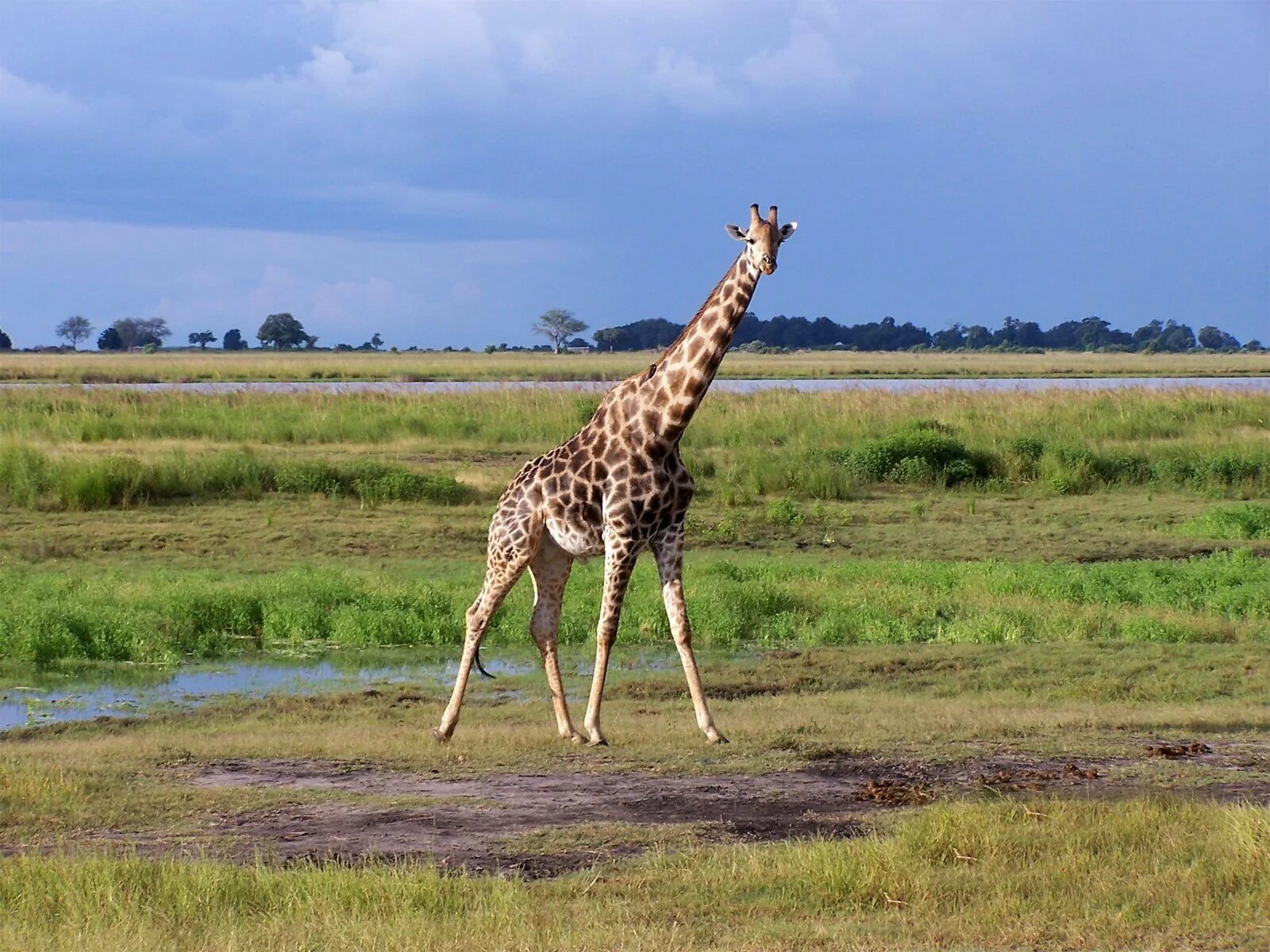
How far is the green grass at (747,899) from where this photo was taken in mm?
5355

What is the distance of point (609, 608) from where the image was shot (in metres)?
9.09

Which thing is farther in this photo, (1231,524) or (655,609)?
(1231,524)

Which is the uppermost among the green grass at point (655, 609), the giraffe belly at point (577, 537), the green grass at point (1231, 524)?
the giraffe belly at point (577, 537)

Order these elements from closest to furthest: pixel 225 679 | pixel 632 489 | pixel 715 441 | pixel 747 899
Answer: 1. pixel 747 899
2. pixel 632 489
3. pixel 225 679
4. pixel 715 441

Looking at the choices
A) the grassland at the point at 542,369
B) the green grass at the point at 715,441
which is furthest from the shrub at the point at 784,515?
the grassland at the point at 542,369

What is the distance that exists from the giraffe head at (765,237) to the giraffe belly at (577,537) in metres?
1.88

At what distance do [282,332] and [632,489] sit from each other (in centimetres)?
11359

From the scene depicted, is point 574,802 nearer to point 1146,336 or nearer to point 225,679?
point 225,679

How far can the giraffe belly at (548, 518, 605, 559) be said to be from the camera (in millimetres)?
9195

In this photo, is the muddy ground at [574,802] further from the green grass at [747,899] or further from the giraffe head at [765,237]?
the giraffe head at [765,237]

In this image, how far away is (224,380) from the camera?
6212 cm

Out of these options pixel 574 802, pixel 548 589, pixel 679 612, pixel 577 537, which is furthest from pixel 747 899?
pixel 548 589

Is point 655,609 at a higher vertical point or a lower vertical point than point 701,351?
lower

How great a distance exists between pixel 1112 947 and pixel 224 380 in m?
60.0
